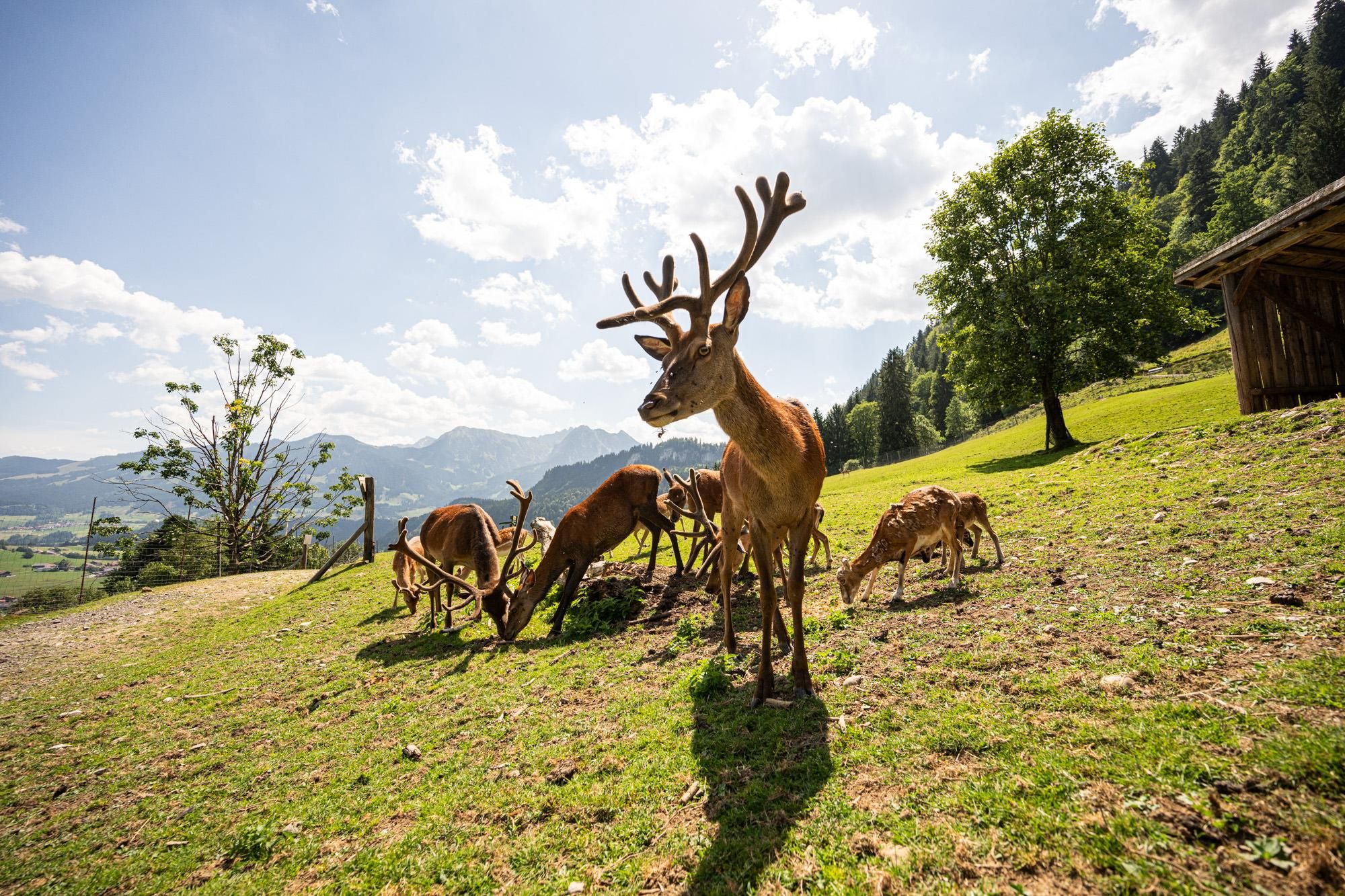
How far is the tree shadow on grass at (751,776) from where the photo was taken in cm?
311

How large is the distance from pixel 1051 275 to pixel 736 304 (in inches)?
1128

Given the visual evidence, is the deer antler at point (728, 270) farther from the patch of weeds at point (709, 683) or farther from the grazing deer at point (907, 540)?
the grazing deer at point (907, 540)

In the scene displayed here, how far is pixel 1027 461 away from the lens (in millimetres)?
23828

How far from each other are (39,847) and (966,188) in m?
37.7

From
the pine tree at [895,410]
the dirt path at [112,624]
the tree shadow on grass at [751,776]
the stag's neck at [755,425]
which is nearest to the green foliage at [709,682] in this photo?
the tree shadow on grass at [751,776]

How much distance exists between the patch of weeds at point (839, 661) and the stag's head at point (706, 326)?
3.37m

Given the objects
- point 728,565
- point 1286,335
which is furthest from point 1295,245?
point 728,565

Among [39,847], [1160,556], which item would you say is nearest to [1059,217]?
[1160,556]

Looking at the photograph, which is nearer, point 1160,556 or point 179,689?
point 1160,556

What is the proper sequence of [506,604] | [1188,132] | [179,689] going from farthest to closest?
[1188,132]
[506,604]
[179,689]

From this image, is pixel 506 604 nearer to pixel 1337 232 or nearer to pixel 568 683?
pixel 568 683

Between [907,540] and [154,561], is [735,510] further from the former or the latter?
[154,561]

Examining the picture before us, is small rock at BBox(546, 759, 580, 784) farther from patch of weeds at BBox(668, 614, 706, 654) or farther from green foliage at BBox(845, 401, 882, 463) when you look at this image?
green foliage at BBox(845, 401, 882, 463)

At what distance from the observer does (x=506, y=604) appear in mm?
9930
